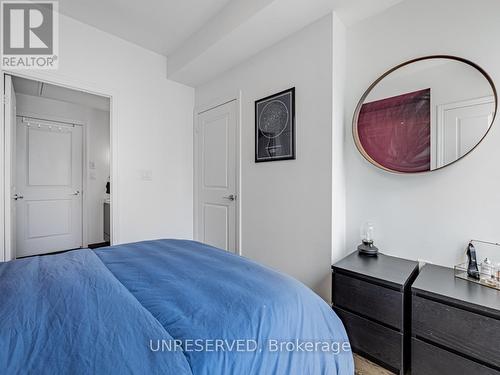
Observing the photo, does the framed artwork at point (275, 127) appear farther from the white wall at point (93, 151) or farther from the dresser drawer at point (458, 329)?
the white wall at point (93, 151)

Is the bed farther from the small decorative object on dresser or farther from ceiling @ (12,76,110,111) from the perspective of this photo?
ceiling @ (12,76,110,111)

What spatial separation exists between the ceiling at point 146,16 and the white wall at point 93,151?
206 cm

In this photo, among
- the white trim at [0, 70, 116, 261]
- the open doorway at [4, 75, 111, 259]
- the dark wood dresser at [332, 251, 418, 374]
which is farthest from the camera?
the open doorway at [4, 75, 111, 259]

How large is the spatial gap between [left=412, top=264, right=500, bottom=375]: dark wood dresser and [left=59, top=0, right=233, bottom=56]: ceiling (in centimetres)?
256

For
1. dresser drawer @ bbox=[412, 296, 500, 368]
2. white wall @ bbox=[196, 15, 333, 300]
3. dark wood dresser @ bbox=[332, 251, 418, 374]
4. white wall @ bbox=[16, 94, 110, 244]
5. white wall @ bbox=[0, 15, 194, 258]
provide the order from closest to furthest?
dresser drawer @ bbox=[412, 296, 500, 368] → dark wood dresser @ bbox=[332, 251, 418, 374] → white wall @ bbox=[196, 15, 333, 300] → white wall @ bbox=[0, 15, 194, 258] → white wall @ bbox=[16, 94, 110, 244]

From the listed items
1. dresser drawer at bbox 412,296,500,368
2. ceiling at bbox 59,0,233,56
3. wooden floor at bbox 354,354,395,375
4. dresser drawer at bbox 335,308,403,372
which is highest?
ceiling at bbox 59,0,233,56

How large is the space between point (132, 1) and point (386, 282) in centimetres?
286

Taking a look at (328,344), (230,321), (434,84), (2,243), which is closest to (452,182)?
(434,84)

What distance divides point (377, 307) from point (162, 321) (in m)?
1.19

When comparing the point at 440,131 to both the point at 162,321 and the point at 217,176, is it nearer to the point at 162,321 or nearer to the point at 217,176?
the point at 162,321

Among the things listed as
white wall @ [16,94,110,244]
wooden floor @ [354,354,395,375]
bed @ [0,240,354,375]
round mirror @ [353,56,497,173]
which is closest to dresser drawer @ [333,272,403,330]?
wooden floor @ [354,354,395,375]

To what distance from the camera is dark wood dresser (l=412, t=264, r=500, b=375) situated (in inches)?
42.4

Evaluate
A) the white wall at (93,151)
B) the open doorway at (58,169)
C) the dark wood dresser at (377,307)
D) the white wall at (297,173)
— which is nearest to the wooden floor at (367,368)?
the dark wood dresser at (377,307)

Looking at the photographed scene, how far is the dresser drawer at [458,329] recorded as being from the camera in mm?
1068
